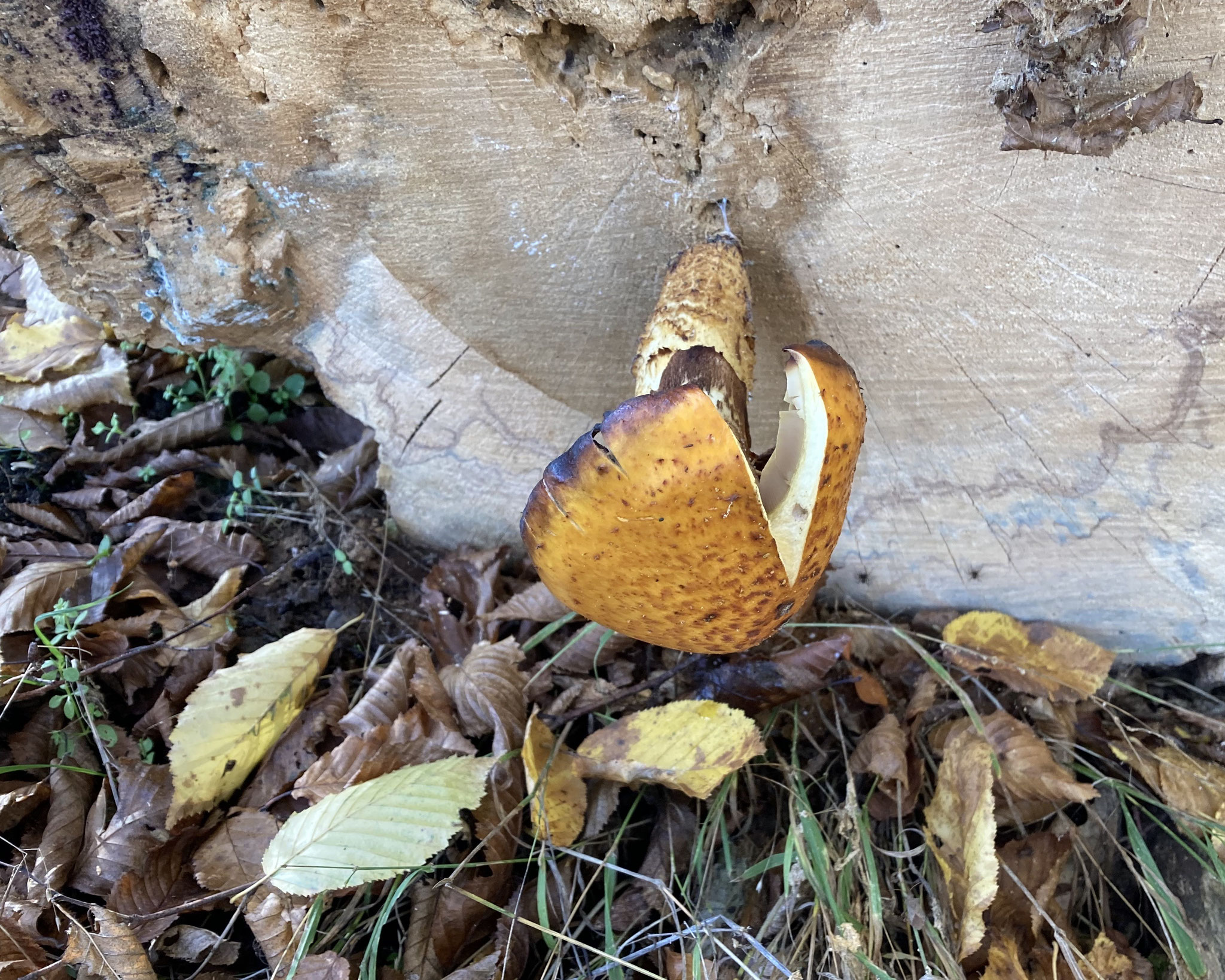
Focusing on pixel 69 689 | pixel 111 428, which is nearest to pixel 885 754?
pixel 69 689

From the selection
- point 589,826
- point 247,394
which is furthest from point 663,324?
point 247,394

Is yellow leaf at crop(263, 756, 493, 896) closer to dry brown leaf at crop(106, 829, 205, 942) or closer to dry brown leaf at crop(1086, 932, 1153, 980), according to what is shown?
dry brown leaf at crop(106, 829, 205, 942)

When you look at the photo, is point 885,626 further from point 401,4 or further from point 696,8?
point 401,4

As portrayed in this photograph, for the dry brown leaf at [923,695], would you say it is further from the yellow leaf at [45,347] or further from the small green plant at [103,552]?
the yellow leaf at [45,347]

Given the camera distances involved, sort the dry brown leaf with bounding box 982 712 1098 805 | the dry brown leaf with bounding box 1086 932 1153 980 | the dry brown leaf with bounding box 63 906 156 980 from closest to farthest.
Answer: the dry brown leaf with bounding box 63 906 156 980, the dry brown leaf with bounding box 1086 932 1153 980, the dry brown leaf with bounding box 982 712 1098 805

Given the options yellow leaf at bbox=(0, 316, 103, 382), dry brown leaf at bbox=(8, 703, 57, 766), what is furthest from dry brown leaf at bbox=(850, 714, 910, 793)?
yellow leaf at bbox=(0, 316, 103, 382)

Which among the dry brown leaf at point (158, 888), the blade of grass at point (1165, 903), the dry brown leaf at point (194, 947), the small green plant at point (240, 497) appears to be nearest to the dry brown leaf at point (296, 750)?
the dry brown leaf at point (158, 888)
